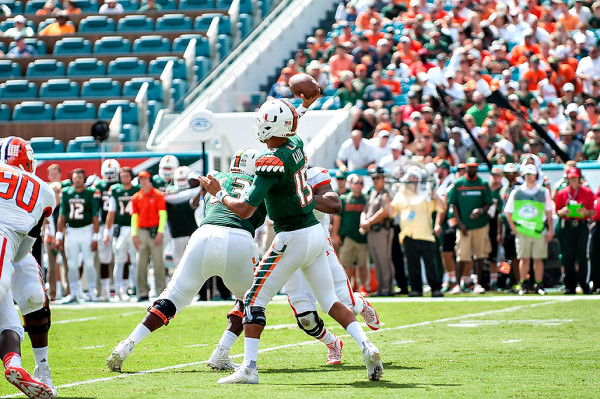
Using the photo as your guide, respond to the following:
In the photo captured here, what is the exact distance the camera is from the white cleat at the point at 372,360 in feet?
23.6

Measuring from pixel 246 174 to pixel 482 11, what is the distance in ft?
52.9

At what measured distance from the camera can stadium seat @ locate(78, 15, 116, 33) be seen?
26.4 metres

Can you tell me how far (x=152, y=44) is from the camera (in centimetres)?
2503

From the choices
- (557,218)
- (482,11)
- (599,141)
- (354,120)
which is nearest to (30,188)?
(557,218)

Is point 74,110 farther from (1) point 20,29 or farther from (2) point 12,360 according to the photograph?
(2) point 12,360

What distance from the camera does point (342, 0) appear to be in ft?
88.8

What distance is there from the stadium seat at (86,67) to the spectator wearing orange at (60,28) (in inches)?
71.7

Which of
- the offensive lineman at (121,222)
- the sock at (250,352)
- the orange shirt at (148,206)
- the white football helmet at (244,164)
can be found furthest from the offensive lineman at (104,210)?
the sock at (250,352)

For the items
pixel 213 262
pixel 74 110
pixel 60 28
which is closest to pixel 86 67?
pixel 74 110

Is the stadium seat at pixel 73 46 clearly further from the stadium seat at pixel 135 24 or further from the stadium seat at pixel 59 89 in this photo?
the stadium seat at pixel 59 89

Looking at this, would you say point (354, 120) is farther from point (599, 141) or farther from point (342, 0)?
point (342, 0)

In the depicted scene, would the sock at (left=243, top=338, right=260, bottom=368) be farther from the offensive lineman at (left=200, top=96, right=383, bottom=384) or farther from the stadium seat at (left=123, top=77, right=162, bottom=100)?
the stadium seat at (left=123, top=77, right=162, bottom=100)

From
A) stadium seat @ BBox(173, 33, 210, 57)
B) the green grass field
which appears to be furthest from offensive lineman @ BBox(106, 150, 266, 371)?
stadium seat @ BBox(173, 33, 210, 57)

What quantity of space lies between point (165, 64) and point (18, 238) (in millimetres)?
17447
